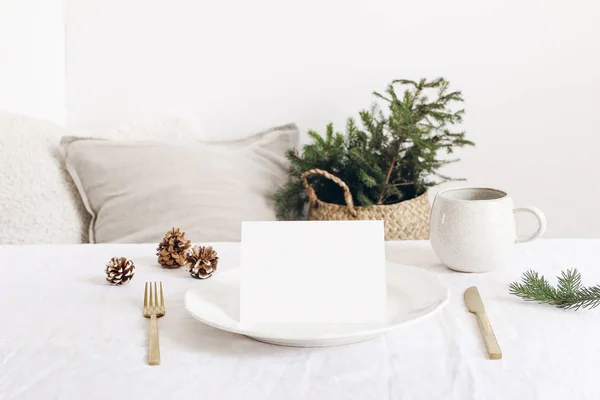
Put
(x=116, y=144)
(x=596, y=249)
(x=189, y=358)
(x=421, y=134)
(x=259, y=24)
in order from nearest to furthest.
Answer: (x=189, y=358) < (x=596, y=249) < (x=421, y=134) < (x=116, y=144) < (x=259, y=24)

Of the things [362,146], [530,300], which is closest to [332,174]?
[362,146]

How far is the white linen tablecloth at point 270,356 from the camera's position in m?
0.58

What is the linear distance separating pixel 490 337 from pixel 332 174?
949 mm

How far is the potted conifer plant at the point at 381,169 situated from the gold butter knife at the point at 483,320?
71 cm

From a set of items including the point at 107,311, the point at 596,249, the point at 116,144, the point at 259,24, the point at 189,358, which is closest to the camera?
the point at 189,358

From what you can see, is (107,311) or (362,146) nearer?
(107,311)

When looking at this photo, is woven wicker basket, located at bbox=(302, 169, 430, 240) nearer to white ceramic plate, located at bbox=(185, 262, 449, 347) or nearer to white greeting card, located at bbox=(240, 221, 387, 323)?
white ceramic plate, located at bbox=(185, 262, 449, 347)

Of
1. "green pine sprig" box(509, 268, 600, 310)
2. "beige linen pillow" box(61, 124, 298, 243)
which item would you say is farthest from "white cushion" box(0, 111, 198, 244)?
"green pine sprig" box(509, 268, 600, 310)

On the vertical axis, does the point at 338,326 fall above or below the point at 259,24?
below

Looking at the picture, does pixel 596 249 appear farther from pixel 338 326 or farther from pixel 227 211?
pixel 227 211

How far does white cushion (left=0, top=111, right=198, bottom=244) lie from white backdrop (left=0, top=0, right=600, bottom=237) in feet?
1.05

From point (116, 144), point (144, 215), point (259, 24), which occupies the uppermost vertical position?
point (259, 24)

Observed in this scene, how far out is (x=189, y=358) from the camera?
63 centimetres

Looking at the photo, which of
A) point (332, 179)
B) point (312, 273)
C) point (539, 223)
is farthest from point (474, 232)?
point (332, 179)
